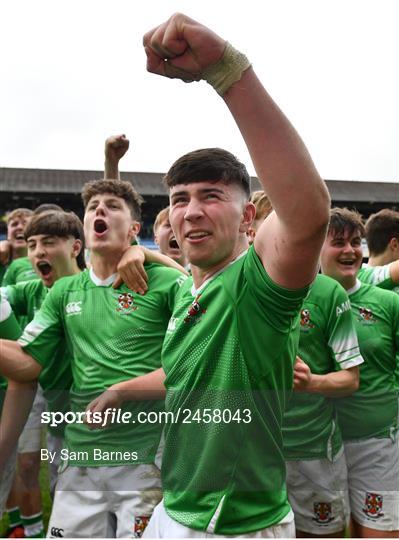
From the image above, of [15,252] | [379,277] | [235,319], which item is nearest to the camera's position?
[235,319]

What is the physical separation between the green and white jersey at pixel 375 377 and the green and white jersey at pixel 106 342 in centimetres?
119

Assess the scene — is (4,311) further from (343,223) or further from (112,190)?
(343,223)

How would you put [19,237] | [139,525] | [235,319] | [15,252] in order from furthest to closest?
1. [19,237]
2. [15,252]
3. [139,525]
4. [235,319]

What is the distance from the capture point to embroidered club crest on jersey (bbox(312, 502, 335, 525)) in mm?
2842

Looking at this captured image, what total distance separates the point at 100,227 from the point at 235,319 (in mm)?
1459

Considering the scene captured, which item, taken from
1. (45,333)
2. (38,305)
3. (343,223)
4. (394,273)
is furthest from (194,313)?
(38,305)

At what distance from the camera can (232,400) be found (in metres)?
1.49

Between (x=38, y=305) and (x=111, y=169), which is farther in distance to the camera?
(x=38, y=305)

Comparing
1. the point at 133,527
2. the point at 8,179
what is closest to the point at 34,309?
the point at 133,527

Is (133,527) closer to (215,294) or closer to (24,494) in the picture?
(215,294)

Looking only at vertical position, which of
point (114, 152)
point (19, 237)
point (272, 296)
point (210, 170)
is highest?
point (19, 237)

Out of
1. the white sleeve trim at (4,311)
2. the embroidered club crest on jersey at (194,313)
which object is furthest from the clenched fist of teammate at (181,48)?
the white sleeve trim at (4,311)

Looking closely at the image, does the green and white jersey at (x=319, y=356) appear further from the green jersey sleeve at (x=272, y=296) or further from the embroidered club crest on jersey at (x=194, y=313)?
the green jersey sleeve at (x=272, y=296)

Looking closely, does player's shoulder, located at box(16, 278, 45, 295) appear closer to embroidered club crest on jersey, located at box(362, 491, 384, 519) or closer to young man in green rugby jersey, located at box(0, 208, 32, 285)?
young man in green rugby jersey, located at box(0, 208, 32, 285)
